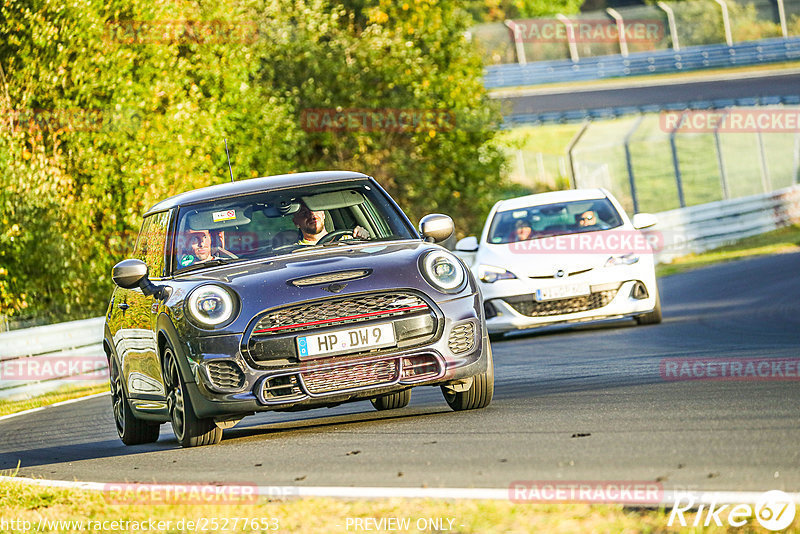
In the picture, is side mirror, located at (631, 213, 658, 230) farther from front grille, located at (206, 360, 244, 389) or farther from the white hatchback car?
front grille, located at (206, 360, 244, 389)

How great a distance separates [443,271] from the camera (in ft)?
25.6

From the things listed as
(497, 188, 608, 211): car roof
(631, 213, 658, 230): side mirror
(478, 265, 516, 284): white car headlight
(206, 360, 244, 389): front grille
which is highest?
(206, 360, 244, 389): front grille

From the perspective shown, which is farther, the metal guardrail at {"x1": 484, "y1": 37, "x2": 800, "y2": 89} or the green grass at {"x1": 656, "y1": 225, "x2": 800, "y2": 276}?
the metal guardrail at {"x1": 484, "y1": 37, "x2": 800, "y2": 89}

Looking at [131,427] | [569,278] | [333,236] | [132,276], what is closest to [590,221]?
[569,278]

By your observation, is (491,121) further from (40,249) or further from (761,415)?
(761,415)

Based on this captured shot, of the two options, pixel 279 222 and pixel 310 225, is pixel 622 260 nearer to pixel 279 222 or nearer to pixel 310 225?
pixel 310 225

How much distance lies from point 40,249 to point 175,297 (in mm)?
13510

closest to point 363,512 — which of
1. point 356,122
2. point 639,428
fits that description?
point 639,428

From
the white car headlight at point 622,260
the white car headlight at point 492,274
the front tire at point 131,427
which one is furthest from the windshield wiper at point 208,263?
the white car headlight at point 622,260

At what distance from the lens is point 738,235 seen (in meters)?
29.1

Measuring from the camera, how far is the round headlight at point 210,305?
7.55 meters

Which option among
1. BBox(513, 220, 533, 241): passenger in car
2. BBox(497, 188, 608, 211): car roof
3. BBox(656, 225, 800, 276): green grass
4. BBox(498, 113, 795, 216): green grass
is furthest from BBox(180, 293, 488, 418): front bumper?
BBox(498, 113, 795, 216): green grass

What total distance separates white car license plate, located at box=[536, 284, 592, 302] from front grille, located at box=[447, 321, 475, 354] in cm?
621

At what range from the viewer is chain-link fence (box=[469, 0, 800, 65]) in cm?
4959
